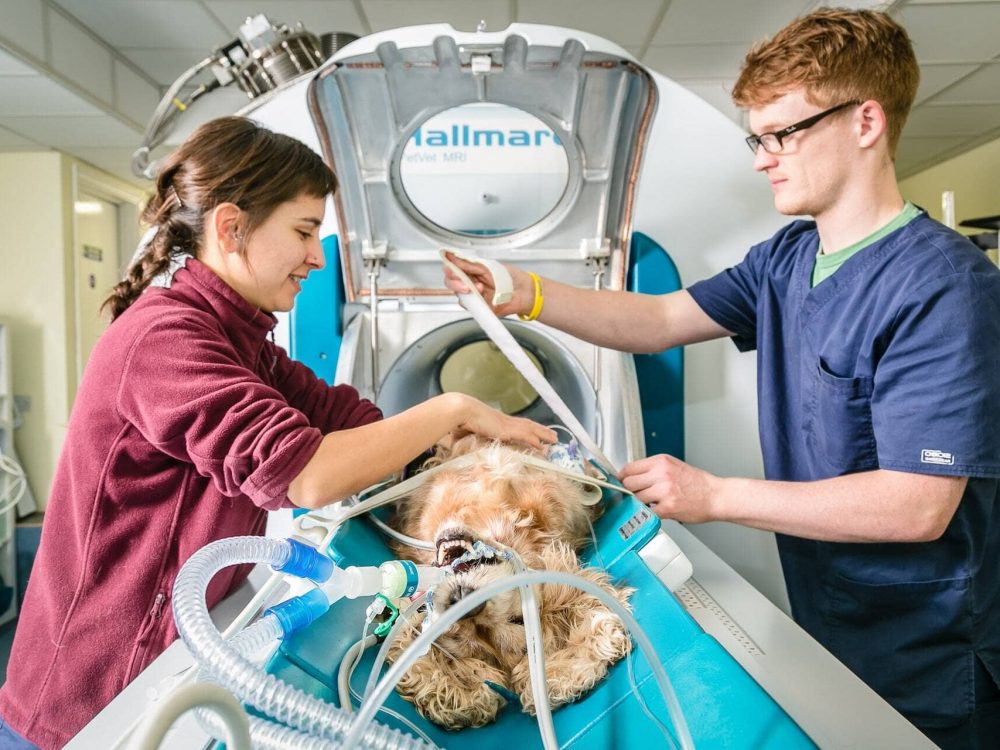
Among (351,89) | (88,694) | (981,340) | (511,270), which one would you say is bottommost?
(88,694)

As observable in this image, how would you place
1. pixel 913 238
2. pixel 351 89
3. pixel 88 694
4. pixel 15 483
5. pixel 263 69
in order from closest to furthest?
pixel 88 694 < pixel 913 238 < pixel 351 89 < pixel 263 69 < pixel 15 483

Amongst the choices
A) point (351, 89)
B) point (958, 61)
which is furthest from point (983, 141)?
point (351, 89)

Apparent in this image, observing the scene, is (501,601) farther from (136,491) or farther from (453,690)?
(136,491)

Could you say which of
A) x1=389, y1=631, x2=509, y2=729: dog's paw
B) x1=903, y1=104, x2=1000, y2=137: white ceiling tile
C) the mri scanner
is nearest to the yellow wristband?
the mri scanner

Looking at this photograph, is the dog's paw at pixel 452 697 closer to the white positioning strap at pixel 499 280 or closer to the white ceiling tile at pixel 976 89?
the white positioning strap at pixel 499 280

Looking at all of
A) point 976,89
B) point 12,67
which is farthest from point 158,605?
point 976,89

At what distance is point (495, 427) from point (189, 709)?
0.92 m

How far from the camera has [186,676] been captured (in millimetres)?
706

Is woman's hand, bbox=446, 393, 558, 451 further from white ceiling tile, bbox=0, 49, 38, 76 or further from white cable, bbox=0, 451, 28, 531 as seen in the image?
white cable, bbox=0, 451, 28, 531

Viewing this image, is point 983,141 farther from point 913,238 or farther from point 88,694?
point 88,694

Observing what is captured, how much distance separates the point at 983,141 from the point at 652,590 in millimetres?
5607

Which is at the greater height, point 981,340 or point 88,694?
point 981,340

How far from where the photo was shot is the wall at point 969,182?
4.82 meters

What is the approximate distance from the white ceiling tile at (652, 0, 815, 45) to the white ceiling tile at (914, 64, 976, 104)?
94cm
